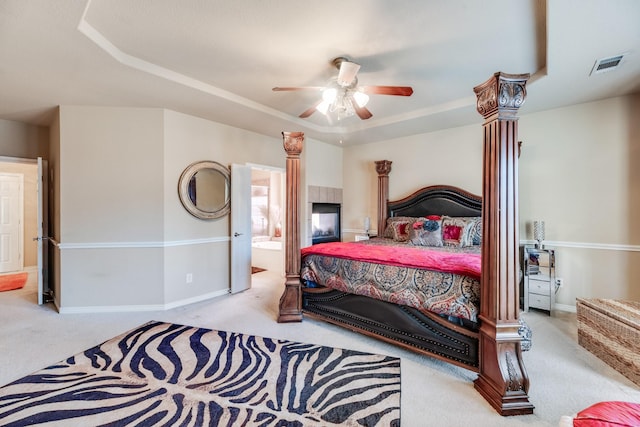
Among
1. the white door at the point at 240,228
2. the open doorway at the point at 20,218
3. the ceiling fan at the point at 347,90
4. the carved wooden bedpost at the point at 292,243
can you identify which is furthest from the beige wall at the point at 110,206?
the open doorway at the point at 20,218

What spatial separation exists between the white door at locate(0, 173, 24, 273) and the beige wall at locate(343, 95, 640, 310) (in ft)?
27.6

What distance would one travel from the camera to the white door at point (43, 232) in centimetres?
388

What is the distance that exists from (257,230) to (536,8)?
635 cm

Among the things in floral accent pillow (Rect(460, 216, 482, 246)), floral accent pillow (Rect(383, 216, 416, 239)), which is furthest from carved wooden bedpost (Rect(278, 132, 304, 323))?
floral accent pillow (Rect(460, 216, 482, 246))

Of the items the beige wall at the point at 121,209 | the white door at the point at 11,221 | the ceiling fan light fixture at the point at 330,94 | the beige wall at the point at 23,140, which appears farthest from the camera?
the white door at the point at 11,221

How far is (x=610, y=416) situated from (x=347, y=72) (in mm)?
2485

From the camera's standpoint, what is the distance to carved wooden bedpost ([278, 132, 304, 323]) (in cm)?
326

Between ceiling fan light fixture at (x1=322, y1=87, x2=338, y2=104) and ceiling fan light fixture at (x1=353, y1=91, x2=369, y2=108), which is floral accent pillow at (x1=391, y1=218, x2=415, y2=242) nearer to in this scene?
ceiling fan light fixture at (x1=353, y1=91, x2=369, y2=108)

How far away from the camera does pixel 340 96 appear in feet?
9.31

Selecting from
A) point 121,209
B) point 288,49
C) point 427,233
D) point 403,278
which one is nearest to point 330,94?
point 288,49

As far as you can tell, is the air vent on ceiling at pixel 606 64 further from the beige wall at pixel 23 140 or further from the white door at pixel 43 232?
the beige wall at pixel 23 140

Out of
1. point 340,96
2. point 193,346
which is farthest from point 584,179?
point 193,346

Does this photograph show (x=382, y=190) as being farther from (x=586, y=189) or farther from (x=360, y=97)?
(x=586, y=189)

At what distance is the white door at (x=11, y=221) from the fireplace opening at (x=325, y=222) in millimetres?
5856
